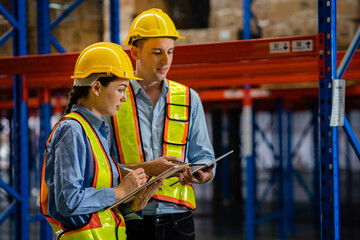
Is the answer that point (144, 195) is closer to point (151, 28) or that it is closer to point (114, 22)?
point (151, 28)

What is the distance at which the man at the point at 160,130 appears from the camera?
2902 mm

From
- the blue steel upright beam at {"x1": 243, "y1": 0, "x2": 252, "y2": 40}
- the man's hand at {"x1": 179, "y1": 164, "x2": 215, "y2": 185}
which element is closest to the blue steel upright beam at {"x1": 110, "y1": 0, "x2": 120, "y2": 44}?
the blue steel upright beam at {"x1": 243, "y1": 0, "x2": 252, "y2": 40}

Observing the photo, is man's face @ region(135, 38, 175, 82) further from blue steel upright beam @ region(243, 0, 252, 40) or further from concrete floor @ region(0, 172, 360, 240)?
concrete floor @ region(0, 172, 360, 240)

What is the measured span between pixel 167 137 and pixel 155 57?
0.46 metres

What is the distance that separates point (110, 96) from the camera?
8.03 feet

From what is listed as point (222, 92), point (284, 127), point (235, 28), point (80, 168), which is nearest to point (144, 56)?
point (80, 168)

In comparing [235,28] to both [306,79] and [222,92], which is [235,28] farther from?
[222,92]

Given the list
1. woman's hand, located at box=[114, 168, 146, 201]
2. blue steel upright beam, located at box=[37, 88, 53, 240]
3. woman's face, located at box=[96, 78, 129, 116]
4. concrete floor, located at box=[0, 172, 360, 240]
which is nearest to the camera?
woman's hand, located at box=[114, 168, 146, 201]

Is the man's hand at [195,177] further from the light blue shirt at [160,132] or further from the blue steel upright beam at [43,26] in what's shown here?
the blue steel upright beam at [43,26]

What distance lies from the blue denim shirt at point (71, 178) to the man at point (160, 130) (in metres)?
0.59

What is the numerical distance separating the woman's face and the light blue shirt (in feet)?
1.69

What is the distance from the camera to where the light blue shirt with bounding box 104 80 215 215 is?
2957mm

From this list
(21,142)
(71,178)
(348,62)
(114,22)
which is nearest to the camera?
(71,178)

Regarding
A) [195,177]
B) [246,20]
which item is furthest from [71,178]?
[246,20]
